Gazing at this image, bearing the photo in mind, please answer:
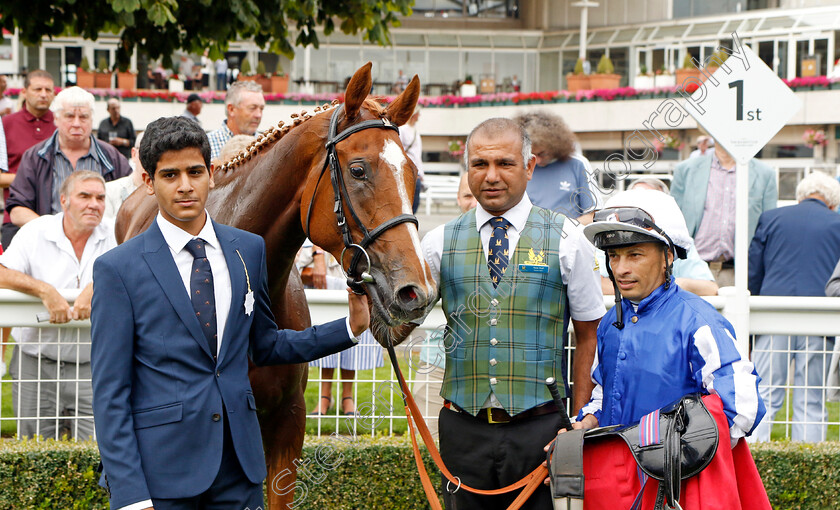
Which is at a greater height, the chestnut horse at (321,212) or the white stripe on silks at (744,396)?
the chestnut horse at (321,212)

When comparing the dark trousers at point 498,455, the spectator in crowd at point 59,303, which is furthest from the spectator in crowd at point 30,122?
the dark trousers at point 498,455

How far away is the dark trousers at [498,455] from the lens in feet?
8.64

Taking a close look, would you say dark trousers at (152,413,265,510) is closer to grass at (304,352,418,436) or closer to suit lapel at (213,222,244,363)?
suit lapel at (213,222,244,363)

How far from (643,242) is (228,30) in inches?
268

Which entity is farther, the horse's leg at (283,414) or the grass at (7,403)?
the grass at (7,403)

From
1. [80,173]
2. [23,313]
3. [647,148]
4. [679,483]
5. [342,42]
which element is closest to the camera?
[679,483]

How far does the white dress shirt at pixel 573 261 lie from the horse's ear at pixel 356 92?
1.58 feet

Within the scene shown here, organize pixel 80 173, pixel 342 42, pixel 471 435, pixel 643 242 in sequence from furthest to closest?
pixel 342 42 → pixel 80 173 → pixel 471 435 → pixel 643 242

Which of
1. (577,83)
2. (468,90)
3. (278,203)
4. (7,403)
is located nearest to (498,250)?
(278,203)

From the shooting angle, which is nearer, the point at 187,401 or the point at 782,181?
the point at 187,401

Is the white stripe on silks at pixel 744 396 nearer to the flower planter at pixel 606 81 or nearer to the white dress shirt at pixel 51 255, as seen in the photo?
the white dress shirt at pixel 51 255

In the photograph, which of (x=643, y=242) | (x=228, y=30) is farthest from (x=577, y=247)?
(x=228, y=30)

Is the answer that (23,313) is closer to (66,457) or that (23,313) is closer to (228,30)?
(66,457)

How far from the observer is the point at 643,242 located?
250 cm
